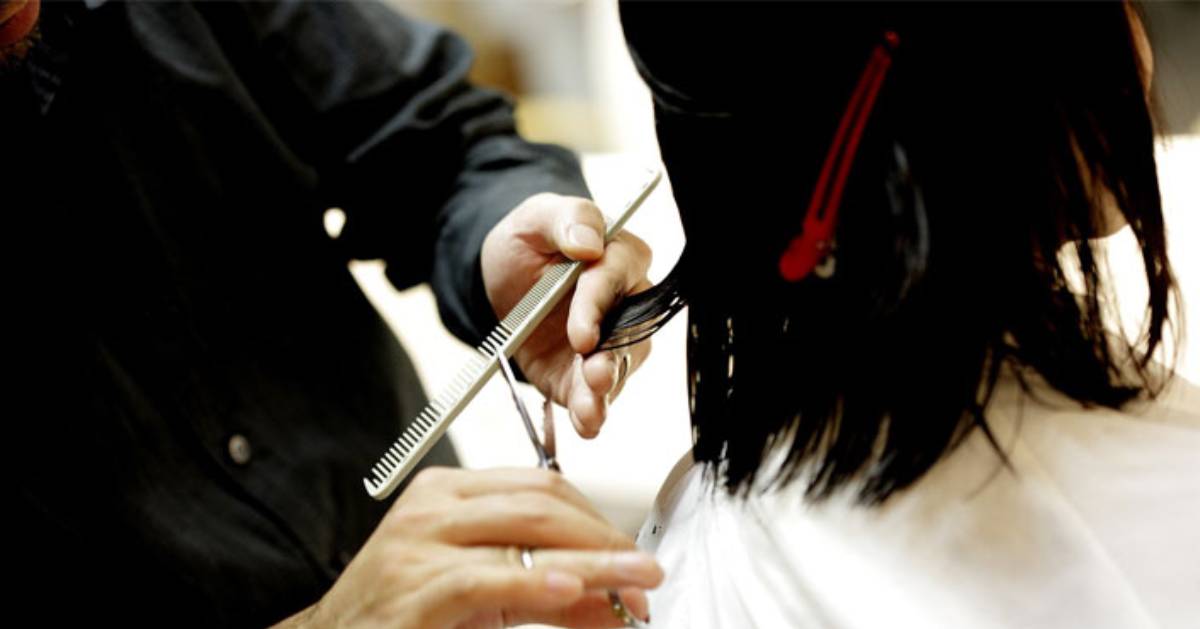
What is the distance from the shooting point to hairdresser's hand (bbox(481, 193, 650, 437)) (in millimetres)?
599

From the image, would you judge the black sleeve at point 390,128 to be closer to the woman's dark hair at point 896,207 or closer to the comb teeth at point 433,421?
the comb teeth at point 433,421

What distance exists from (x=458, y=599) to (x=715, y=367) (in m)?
0.20

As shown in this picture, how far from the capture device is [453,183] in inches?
36.6

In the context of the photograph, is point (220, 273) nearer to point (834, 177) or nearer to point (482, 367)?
point (482, 367)

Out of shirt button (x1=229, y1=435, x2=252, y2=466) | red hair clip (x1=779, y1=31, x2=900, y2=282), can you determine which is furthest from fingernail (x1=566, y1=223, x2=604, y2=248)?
shirt button (x1=229, y1=435, x2=252, y2=466)

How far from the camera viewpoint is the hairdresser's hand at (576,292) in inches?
23.6

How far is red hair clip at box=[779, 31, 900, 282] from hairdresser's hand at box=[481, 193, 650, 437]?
16 centimetres

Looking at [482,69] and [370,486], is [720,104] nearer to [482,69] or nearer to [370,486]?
[370,486]

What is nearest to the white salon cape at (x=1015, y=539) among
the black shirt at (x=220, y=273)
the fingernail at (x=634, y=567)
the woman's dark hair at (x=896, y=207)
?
the woman's dark hair at (x=896, y=207)

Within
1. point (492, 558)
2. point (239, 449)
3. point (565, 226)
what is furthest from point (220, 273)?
point (492, 558)

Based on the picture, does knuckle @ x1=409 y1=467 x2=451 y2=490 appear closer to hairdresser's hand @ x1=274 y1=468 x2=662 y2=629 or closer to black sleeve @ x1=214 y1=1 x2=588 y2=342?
hairdresser's hand @ x1=274 y1=468 x2=662 y2=629

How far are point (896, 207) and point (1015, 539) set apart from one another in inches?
7.7

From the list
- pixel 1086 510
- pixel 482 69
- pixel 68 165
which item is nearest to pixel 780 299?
pixel 1086 510

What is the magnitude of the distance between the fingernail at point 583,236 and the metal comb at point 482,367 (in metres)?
0.01
